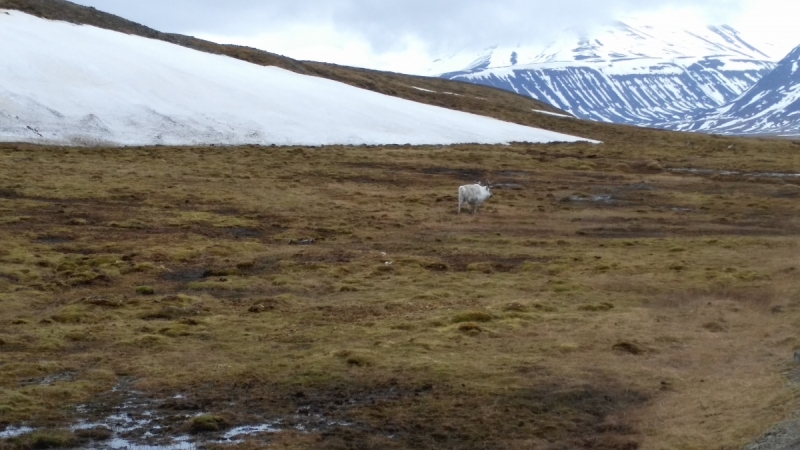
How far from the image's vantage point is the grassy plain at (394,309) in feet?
46.4

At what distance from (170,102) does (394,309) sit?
45.7 metres

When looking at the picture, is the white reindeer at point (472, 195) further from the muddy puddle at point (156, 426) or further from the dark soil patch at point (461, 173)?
the muddy puddle at point (156, 426)

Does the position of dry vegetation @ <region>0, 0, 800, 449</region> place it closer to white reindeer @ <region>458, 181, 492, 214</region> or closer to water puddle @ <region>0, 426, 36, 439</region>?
water puddle @ <region>0, 426, 36, 439</region>

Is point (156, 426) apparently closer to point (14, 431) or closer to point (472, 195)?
point (14, 431)

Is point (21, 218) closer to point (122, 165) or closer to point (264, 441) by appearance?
point (122, 165)

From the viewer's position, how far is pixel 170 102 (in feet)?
A: 209

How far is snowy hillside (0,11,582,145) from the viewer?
5638 cm

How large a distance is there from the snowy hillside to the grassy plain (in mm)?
10339

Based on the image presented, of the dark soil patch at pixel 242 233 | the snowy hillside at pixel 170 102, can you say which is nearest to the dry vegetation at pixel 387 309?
the dark soil patch at pixel 242 233

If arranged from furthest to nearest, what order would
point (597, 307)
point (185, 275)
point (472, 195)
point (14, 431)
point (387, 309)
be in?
point (472, 195) → point (185, 275) → point (597, 307) → point (387, 309) → point (14, 431)

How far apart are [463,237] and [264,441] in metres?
21.0

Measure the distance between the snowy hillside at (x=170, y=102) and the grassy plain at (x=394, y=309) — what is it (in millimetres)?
10339

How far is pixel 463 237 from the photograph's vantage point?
110ft

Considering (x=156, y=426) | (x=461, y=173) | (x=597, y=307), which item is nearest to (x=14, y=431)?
(x=156, y=426)
